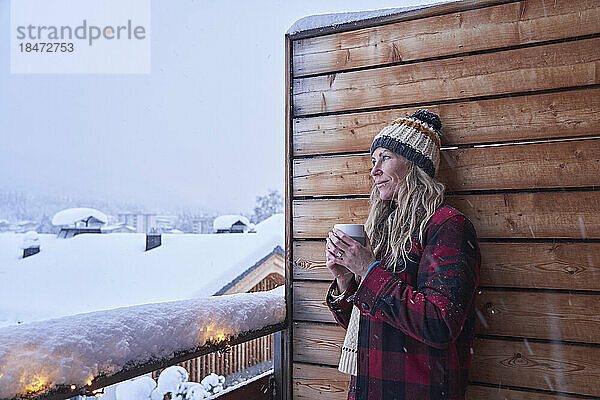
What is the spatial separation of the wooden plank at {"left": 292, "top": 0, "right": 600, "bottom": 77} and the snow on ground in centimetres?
373

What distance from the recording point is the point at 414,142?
185cm

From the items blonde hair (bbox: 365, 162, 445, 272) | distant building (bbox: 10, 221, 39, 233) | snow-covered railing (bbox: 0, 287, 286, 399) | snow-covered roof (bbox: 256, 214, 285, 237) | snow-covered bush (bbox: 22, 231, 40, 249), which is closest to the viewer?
snow-covered railing (bbox: 0, 287, 286, 399)

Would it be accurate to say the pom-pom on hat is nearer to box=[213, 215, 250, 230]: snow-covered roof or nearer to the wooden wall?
the wooden wall

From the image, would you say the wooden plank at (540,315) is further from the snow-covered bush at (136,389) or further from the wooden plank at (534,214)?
the snow-covered bush at (136,389)

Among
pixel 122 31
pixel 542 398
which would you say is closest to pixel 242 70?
pixel 122 31

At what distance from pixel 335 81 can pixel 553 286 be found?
1.25 metres

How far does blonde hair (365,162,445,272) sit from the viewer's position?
5.87 feet

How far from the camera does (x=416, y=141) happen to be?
1857 millimetres

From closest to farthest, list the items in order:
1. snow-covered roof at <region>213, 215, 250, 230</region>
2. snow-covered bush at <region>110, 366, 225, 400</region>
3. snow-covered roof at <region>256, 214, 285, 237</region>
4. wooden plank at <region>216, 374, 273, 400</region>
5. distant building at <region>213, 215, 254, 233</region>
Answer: wooden plank at <region>216, 374, 273, 400</region> < snow-covered bush at <region>110, 366, 225, 400</region> < snow-covered roof at <region>256, 214, 285, 237</region> < distant building at <region>213, 215, 254, 233</region> < snow-covered roof at <region>213, 215, 250, 230</region>

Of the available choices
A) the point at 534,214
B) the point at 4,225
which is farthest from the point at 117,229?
the point at 534,214

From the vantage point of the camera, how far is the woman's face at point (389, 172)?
188cm

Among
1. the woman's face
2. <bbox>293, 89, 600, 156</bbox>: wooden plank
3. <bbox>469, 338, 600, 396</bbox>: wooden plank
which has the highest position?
<bbox>293, 89, 600, 156</bbox>: wooden plank

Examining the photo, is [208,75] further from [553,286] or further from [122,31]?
[553,286]

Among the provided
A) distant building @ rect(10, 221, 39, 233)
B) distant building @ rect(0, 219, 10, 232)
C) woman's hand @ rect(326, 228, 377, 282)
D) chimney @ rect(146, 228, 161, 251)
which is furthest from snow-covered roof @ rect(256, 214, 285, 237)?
distant building @ rect(0, 219, 10, 232)
